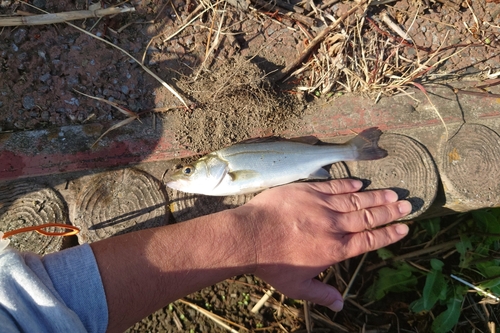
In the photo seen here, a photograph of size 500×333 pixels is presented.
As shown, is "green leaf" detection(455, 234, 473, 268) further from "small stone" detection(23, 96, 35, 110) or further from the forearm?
"small stone" detection(23, 96, 35, 110)

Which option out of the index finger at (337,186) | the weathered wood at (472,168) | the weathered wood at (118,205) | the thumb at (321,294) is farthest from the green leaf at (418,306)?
the weathered wood at (118,205)

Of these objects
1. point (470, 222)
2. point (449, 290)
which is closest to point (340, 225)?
point (449, 290)

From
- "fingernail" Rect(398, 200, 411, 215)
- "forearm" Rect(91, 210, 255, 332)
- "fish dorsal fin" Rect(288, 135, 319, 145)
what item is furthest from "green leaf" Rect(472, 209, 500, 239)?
"forearm" Rect(91, 210, 255, 332)

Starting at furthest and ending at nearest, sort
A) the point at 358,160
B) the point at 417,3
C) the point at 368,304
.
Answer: the point at 368,304 → the point at 417,3 → the point at 358,160

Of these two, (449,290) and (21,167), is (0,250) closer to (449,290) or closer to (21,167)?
(21,167)

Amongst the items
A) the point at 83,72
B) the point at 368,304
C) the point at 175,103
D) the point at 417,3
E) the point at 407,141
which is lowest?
the point at 368,304

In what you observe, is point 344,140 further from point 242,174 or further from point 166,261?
point 166,261
